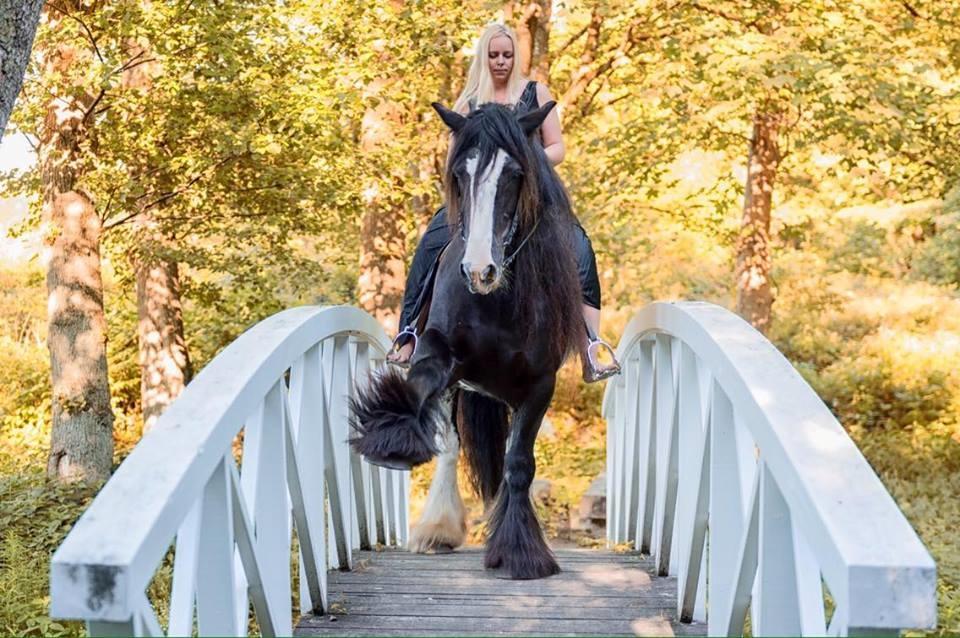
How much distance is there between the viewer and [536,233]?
4.59 metres

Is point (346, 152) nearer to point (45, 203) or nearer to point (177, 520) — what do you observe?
point (45, 203)

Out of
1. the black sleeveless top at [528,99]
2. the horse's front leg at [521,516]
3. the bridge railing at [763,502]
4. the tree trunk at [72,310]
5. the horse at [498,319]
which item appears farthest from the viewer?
the tree trunk at [72,310]

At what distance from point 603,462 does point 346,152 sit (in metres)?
7.15

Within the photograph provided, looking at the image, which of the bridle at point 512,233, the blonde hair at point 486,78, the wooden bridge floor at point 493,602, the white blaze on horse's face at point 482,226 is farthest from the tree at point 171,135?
the wooden bridge floor at point 493,602

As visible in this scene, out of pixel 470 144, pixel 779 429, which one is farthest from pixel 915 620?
pixel 470 144

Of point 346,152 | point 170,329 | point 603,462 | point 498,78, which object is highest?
point 346,152

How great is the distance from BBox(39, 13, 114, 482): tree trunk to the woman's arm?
13.3 feet

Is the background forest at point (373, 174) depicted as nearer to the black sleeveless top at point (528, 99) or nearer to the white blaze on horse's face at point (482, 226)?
the white blaze on horse's face at point (482, 226)

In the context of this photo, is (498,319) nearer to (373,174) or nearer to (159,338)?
(373,174)

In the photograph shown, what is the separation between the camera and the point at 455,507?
580cm

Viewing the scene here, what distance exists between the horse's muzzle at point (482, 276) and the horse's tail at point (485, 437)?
1831 millimetres

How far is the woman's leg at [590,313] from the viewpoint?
4.96 m

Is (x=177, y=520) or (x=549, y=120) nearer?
(x=177, y=520)

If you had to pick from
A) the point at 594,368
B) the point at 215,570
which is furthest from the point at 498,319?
the point at 215,570
